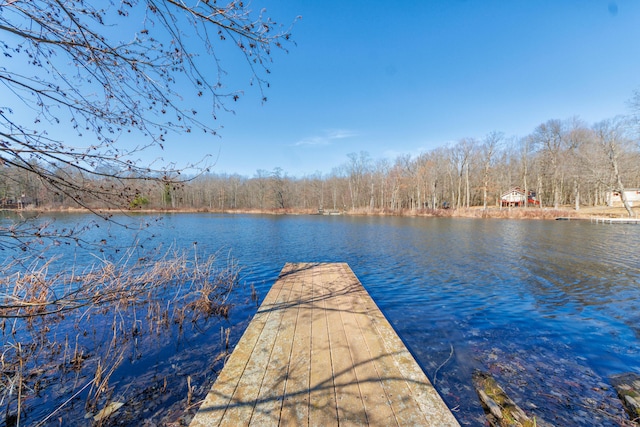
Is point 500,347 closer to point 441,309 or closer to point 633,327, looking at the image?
point 441,309

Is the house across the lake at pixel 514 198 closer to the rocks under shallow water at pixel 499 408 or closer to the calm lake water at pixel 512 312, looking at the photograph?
the calm lake water at pixel 512 312

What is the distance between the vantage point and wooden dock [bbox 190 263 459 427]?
2.21 meters

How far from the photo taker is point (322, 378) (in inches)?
106

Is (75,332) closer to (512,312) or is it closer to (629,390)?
(629,390)

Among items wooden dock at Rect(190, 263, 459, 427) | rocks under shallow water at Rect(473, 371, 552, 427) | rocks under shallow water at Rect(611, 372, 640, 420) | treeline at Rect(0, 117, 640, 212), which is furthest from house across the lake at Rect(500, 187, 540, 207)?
wooden dock at Rect(190, 263, 459, 427)

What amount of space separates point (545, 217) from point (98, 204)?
42.7 metres

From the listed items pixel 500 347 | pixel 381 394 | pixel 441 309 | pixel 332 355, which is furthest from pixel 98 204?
pixel 441 309

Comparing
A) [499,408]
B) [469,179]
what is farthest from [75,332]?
[469,179]

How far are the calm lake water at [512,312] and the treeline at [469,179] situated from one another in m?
18.0

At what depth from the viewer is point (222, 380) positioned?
2684mm

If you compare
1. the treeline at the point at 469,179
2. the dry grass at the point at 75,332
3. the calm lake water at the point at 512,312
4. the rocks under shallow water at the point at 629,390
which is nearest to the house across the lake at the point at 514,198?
the treeline at the point at 469,179

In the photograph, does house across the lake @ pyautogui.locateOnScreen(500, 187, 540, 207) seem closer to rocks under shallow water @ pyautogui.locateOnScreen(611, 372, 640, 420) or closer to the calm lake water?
the calm lake water

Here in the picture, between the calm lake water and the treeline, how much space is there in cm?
1803

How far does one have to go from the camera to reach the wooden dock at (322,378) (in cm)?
221
